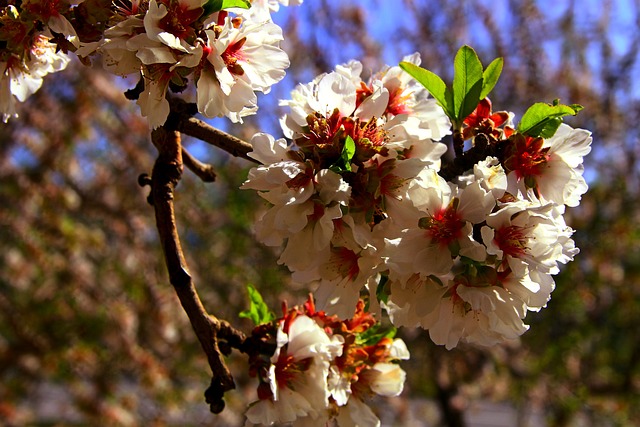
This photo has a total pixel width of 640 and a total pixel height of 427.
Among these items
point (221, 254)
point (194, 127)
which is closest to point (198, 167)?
point (194, 127)

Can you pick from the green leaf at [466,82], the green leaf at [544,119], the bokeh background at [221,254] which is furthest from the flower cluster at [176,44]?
the bokeh background at [221,254]

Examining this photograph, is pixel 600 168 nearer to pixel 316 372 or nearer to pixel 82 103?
pixel 82 103

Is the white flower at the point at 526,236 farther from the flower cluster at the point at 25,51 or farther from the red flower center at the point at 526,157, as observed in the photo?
the flower cluster at the point at 25,51

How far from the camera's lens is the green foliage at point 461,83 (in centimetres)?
93

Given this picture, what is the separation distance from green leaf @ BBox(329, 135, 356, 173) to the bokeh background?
Result: 10.0ft

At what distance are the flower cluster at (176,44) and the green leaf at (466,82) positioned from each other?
0.26 m

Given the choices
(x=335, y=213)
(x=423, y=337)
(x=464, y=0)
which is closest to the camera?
(x=335, y=213)

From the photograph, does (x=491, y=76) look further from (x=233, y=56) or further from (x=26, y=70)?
(x=26, y=70)

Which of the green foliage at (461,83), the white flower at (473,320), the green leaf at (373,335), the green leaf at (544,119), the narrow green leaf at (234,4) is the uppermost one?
the narrow green leaf at (234,4)

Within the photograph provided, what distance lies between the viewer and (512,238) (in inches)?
32.1

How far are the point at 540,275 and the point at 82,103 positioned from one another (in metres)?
4.56

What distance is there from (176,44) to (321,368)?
0.54 meters

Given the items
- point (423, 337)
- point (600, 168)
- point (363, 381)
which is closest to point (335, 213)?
point (363, 381)

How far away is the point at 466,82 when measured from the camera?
0.93 metres
